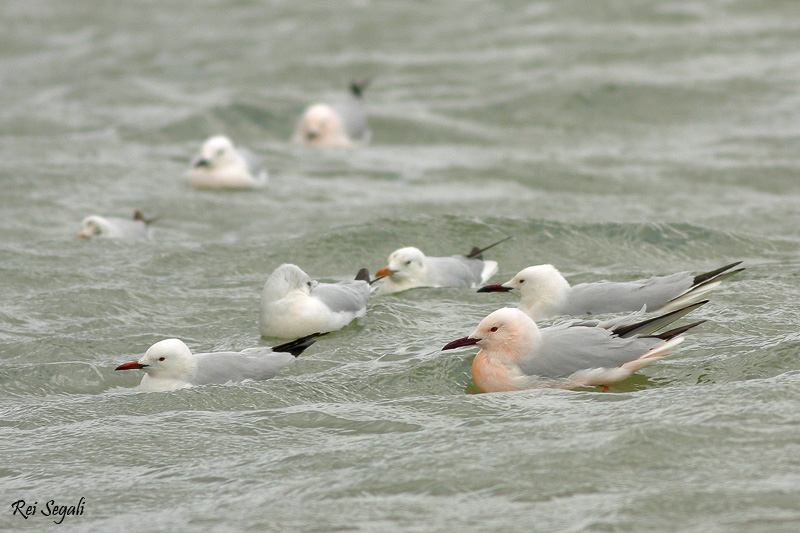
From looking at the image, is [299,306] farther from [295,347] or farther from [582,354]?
[582,354]

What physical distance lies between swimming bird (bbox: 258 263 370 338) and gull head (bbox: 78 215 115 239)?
11.4 feet

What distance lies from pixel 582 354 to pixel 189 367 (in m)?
2.39

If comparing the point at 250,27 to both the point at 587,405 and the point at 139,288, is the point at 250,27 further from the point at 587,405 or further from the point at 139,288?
the point at 587,405

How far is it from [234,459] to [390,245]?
16.5 feet

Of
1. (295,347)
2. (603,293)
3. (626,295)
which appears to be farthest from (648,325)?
(295,347)

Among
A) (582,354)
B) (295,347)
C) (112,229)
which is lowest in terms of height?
(582,354)

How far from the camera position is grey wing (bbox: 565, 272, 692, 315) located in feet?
24.6

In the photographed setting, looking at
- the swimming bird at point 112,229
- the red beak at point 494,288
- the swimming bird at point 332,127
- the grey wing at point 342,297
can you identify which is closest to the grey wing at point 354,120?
the swimming bird at point 332,127

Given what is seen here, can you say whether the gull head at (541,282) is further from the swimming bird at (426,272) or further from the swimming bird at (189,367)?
the swimming bird at (189,367)

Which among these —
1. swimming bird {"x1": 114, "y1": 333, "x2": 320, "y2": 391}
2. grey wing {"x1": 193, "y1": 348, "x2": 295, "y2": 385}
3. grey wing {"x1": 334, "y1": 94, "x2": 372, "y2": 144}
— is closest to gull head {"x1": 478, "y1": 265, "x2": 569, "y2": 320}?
grey wing {"x1": 193, "y1": 348, "x2": 295, "y2": 385}

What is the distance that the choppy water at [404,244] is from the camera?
17.1 feet

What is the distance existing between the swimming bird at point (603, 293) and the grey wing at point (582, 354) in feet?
3.22

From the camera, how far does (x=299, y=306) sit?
7.98 metres

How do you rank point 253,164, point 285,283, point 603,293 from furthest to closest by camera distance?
point 253,164, point 285,283, point 603,293
